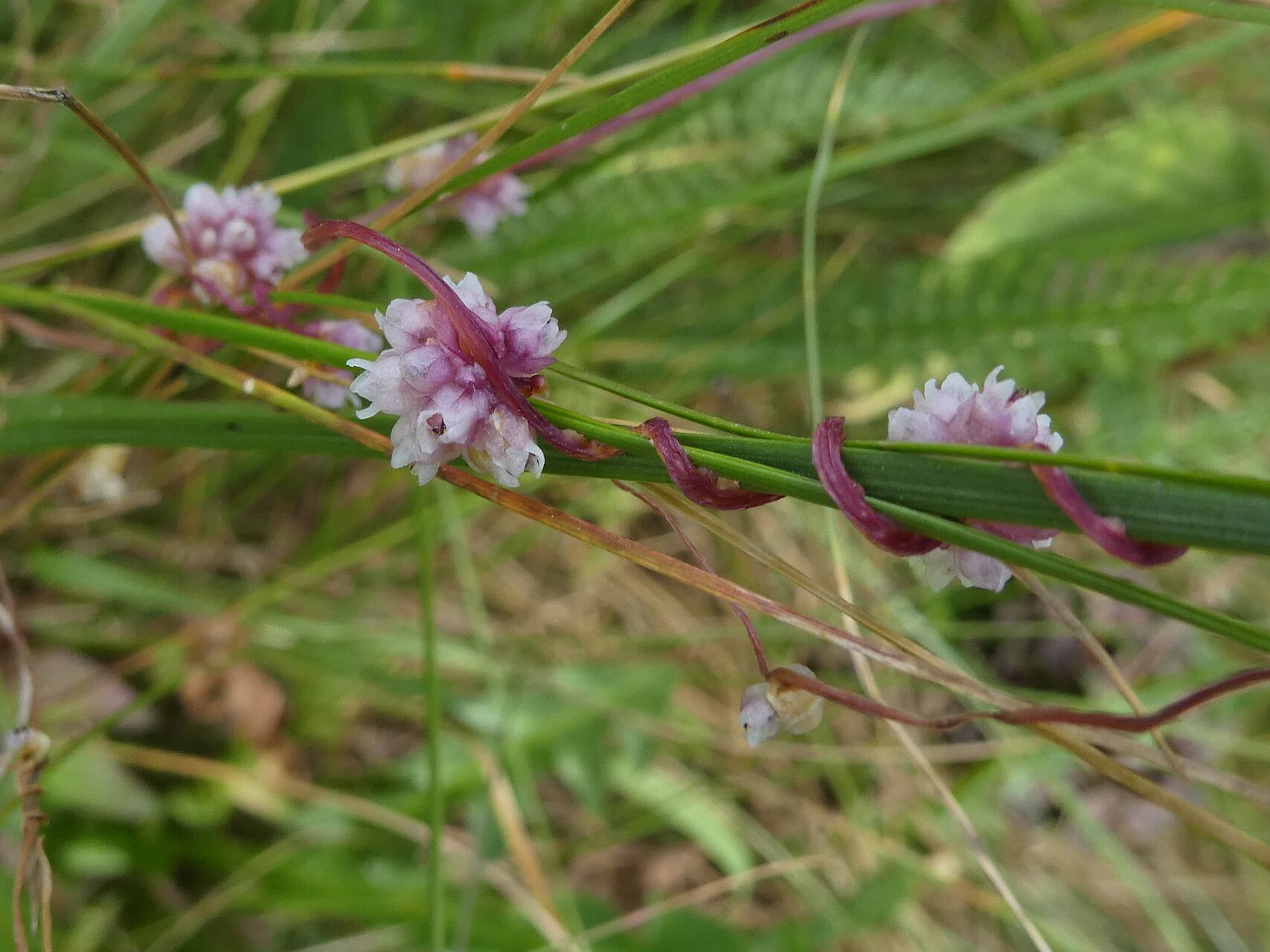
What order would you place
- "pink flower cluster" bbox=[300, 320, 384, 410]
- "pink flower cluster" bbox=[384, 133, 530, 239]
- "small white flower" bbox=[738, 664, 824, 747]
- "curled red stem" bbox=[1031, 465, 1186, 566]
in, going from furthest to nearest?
"pink flower cluster" bbox=[384, 133, 530, 239], "pink flower cluster" bbox=[300, 320, 384, 410], "small white flower" bbox=[738, 664, 824, 747], "curled red stem" bbox=[1031, 465, 1186, 566]

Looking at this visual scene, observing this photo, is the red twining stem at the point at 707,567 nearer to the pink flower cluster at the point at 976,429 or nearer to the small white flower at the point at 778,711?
the small white flower at the point at 778,711

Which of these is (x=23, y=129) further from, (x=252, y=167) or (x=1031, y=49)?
(x=1031, y=49)

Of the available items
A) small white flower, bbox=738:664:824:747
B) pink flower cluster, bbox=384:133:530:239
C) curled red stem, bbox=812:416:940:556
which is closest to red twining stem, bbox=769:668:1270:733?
small white flower, bbox=738:664:824:747

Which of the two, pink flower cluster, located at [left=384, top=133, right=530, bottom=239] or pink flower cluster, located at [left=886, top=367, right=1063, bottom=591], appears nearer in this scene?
pink flower cluster, located at [left=886, top=367, right=1063, bottom=591]

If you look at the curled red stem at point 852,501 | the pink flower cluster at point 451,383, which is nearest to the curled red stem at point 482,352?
the pink flower cluster at point 451,383

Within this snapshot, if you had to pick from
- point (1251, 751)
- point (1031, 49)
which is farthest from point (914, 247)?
point (1251, 751)

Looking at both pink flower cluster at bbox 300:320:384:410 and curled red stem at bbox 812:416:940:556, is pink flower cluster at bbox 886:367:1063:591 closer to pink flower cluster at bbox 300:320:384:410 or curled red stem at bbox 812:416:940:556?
curled red stem at bbox 812:416:940:556
